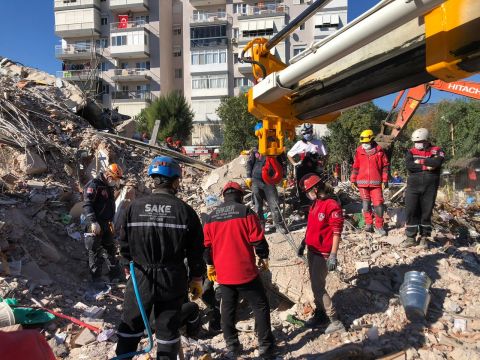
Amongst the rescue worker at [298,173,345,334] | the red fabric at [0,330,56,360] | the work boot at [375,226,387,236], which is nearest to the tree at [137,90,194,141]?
the work boot at [375,226,387,236]

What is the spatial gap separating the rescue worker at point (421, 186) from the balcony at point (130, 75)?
36.8m

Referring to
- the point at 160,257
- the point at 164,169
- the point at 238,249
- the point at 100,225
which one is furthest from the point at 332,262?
the point at 100,225

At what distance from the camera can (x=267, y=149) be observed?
3.36 metres

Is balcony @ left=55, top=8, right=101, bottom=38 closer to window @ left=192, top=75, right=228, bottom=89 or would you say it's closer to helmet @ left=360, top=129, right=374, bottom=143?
window @ left=192, top=75, right=228, bottom=89

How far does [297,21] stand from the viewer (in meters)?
2.74

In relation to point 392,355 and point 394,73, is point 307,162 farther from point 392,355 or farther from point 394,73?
point 394,73

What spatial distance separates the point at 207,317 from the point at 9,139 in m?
6.20

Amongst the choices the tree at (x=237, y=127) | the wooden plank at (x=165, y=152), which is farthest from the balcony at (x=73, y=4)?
Result: the wooden plank at (x=165, y=152)

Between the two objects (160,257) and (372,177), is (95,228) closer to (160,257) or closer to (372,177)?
(160,257)

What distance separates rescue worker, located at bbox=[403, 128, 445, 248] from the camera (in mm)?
6168

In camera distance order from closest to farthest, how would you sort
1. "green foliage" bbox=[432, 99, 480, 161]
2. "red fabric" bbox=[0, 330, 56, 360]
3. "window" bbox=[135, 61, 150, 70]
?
"red fabric" bbox=[0, 330, 56, 360] → "green foliage" bbox=[432, 99, 480, 161] → "window" bbox=[135, 61, 150, 70]

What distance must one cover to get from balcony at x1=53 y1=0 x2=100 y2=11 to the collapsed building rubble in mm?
35934

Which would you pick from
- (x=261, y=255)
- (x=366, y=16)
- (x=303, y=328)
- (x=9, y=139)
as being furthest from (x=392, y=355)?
(x=9, y=139)

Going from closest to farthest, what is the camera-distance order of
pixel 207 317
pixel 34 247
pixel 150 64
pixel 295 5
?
pixel 207 317 → pixel 34 247 → pixel 295 5 → pixel 150 64
